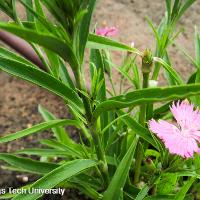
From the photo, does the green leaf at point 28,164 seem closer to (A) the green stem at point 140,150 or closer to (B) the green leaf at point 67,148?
(B) the green leaf at point 67,148

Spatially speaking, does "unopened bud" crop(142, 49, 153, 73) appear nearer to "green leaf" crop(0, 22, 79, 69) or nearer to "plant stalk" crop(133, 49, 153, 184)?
"plant stalk" crop(133, 49, 153, 184)

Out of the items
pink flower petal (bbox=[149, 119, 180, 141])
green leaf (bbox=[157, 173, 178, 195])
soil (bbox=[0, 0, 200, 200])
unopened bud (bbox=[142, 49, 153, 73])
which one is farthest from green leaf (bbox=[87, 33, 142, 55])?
soil (bbox=[0, 0, 200, 200])

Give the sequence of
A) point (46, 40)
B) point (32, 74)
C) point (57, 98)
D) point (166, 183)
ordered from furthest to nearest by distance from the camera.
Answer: point (57, 98) → point (166, 183) → point (32, 74) → point (46, 40)

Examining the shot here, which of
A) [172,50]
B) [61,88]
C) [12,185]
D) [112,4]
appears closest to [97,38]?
[61,88]

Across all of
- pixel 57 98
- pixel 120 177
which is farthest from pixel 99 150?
pixel 57 98

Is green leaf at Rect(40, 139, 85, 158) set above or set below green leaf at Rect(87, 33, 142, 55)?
below

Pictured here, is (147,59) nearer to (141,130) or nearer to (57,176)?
(141,130)

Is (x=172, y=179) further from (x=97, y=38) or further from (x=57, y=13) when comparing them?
(x=57, y=13)
